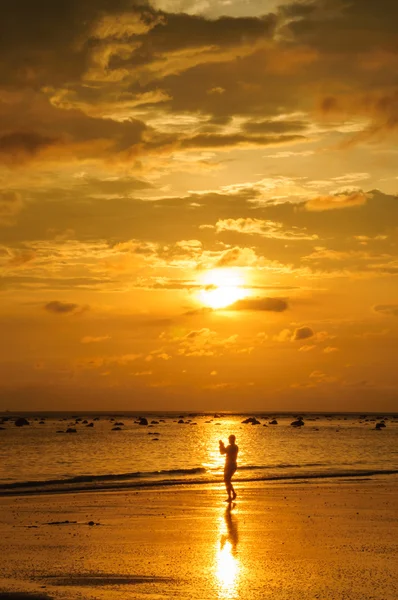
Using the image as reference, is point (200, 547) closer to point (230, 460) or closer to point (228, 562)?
point (228, 562)

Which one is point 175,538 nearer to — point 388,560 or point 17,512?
point 388,560

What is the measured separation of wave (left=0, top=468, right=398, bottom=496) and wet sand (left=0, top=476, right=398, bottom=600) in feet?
16.0

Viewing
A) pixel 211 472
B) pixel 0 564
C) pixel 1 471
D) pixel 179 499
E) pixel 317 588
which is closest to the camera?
pixel 317 588

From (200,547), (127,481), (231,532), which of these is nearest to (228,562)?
(200,547)

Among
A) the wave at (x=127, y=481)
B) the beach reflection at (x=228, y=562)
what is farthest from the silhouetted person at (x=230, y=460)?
the beach reflection at (x=228, y=562)

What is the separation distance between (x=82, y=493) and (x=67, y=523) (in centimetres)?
1010

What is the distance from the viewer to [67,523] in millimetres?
23219

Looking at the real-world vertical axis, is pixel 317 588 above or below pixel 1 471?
below

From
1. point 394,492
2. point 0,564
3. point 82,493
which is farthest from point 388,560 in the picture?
point 82,493

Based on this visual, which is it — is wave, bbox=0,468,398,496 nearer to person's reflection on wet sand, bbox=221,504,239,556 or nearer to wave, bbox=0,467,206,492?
wave, bbox=0,467,206,492

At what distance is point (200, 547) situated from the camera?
18734 mm

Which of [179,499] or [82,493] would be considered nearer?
[179,499]

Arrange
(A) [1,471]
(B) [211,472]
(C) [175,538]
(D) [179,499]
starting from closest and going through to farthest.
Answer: (C) [175,538] → (D) [179,499] → (B) [211,472] → (A) [1,471]

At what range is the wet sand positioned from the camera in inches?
574
